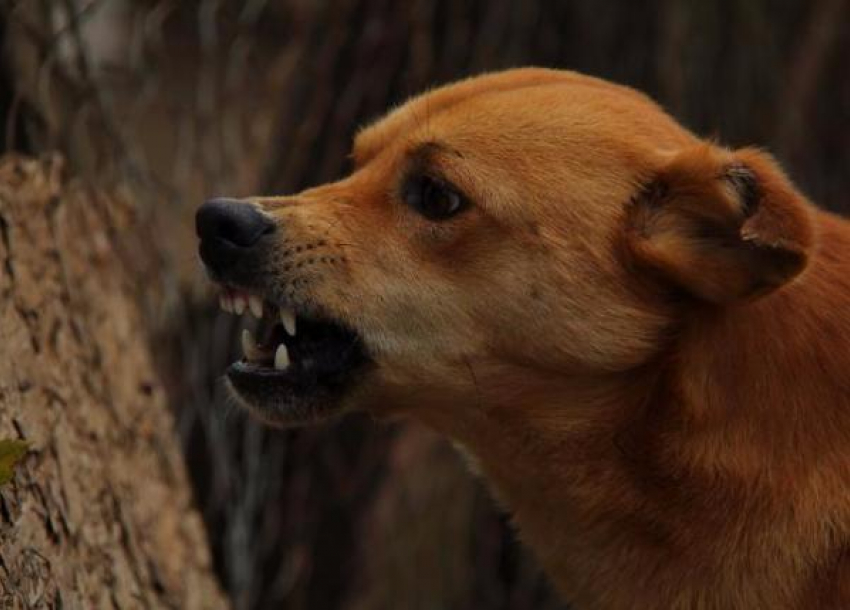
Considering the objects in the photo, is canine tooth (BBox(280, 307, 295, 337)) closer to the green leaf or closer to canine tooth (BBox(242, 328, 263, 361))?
canine tooth (BBox(242, 328, 263, 361))

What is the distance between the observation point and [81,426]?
4.11 metres

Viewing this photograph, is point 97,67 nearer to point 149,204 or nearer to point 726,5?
point 149,204

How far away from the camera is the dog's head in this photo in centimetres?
364

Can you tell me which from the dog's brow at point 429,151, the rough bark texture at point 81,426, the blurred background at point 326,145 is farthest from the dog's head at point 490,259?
the blurred background at point 326,145

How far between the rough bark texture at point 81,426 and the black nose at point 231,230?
0.55 meters

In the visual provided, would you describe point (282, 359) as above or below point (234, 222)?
below

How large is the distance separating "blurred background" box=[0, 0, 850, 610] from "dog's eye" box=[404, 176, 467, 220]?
5.03 feet

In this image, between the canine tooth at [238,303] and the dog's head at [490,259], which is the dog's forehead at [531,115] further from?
the canine tooth at [238,303]

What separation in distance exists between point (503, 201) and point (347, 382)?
53cm

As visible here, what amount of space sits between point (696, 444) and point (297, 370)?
91 cm

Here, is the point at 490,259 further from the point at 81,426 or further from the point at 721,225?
the point at 81,426

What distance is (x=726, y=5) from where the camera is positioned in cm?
720

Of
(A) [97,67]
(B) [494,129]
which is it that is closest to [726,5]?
(A) [97,67]

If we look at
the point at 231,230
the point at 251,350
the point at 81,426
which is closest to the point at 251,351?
the point at 251,350
